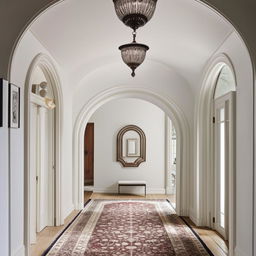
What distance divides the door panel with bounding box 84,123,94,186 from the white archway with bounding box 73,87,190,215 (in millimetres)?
3703

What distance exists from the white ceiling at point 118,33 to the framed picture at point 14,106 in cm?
91

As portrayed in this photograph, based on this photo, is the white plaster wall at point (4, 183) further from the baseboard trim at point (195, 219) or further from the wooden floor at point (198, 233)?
the baseboard trim at point (195, 219)

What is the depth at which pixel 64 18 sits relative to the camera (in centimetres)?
400

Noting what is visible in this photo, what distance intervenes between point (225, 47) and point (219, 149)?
5.52ft

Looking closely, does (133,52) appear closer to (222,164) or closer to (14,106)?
(14,106)

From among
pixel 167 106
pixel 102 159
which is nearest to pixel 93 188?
pixel 102 159

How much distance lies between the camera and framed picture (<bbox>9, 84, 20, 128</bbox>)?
3.29 m

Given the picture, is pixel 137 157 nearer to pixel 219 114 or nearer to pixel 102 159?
pixel 102 159

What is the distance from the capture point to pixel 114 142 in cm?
1019

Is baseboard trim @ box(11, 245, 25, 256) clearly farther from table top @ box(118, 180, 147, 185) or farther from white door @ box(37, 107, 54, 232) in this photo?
table top @ box(118, 180, 147, 185)

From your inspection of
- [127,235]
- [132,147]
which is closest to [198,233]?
[127,235]

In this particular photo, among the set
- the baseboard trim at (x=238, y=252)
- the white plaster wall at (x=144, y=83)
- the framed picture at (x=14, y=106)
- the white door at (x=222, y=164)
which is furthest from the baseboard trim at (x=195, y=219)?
the framed picture at (x=14, y=106)

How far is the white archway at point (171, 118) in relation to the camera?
21.9 feet

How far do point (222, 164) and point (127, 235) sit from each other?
1.75m
